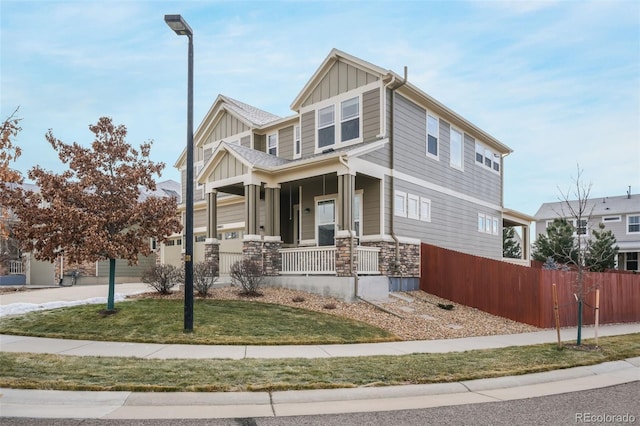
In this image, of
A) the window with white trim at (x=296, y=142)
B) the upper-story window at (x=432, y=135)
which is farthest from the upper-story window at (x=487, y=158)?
the window with white trim at (x=296, y=142)

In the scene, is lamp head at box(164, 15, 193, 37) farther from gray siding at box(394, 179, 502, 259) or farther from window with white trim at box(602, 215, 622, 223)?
window with white trim at box(602, 215, 622, 223)

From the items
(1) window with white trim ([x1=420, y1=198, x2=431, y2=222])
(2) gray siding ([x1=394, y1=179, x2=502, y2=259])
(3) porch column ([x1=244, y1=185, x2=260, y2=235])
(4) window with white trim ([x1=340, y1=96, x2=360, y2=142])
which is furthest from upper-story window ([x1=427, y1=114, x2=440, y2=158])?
(3) porch column ([x1=244, y1=185, x2=260, y2=235])

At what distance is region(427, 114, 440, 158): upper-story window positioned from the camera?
64.8 feet

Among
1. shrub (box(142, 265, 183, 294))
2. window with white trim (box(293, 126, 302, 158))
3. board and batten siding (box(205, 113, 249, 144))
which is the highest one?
board and batten siding (box(205, 113, 249, 144))

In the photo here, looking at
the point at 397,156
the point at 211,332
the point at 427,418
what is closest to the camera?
the point at 427,418

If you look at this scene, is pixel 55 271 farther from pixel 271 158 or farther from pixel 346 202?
pixel 346 202

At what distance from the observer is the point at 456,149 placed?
2208cm

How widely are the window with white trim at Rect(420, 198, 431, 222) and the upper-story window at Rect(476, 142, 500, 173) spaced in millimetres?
6078

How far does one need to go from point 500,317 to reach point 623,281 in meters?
6.94

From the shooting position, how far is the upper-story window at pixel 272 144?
21.8 metres

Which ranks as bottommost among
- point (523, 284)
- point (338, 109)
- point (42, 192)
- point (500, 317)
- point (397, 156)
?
point (500, 317)

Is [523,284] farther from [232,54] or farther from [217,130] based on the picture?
[217,130]

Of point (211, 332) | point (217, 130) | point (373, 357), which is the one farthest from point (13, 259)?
point (373, 357)

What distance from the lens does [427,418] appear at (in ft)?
17.7
